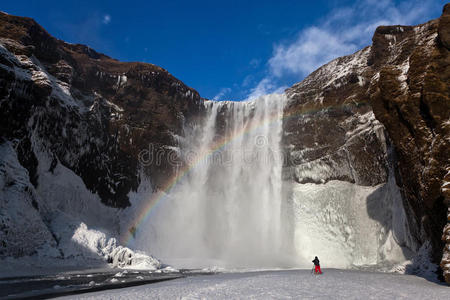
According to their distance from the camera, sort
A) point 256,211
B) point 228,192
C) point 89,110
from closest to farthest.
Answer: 1. point 89,110
2. point 256,211
3. point 228,192

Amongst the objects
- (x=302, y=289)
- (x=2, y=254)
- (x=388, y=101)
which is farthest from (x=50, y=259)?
(x=388, y=101)

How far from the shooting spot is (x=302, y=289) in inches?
368

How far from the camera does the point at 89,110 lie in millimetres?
33062

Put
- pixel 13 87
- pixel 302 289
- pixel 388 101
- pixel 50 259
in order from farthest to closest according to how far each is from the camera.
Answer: pixel 13 87 < pixel 50 259 < pixel 388 101 < pixel 302 289

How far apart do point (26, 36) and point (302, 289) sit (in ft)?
112

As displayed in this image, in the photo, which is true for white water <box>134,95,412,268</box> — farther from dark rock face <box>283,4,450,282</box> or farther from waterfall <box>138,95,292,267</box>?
dark rock face <box>283,4,450,282</box>

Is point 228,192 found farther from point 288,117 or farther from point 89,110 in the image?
point 89,110

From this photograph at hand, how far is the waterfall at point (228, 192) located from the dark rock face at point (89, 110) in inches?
140

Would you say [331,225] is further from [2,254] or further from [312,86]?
[2,254]

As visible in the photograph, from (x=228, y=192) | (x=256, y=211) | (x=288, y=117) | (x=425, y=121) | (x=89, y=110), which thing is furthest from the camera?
(x=228, y=192)

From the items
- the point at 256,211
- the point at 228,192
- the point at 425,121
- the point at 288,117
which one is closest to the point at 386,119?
the point at 425,121

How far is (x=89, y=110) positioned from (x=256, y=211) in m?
22.7

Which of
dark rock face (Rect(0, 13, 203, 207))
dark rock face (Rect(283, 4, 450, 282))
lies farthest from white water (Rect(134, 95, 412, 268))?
dark rock face (Rect(0, 13, 203, 207))

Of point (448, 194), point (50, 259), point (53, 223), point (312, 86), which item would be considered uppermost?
point (312, 86)
